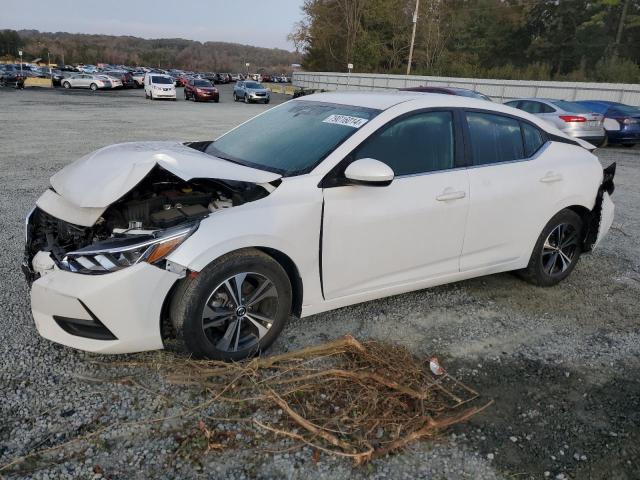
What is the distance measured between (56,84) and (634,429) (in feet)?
162

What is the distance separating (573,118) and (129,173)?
49.4 feet

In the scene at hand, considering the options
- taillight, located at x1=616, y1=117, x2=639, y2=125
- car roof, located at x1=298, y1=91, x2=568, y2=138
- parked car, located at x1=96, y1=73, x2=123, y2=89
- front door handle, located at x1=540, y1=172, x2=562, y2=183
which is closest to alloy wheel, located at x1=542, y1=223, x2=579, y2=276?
Result: front door handle, located at x1=540, y1=172, x2=562, y2=183

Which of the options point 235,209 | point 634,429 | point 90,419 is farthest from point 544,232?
point 90,419

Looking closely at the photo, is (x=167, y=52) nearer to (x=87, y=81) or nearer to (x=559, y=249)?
(x=87, y=81)

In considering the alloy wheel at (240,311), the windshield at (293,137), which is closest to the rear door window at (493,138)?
the windshield at (293,137)

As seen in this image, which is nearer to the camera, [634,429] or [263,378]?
[634,429]

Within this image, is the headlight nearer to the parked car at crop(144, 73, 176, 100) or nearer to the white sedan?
the white sedan

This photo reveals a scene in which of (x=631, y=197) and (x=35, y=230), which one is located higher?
(x=35, y=230)

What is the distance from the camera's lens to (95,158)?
12.4ft

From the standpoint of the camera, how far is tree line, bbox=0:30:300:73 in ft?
415

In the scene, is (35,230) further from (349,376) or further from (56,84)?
(56,84)

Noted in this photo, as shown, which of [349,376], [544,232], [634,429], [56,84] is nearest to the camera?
[634,429]

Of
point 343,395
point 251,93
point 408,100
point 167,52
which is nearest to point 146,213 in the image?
point 343,395

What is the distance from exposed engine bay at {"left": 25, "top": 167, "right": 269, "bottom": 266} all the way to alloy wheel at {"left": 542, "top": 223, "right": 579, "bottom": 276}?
2.80m
